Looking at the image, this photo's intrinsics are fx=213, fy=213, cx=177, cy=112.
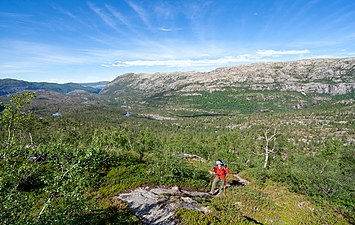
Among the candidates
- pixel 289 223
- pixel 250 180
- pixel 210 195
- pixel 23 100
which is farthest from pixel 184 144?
pixel 23 100

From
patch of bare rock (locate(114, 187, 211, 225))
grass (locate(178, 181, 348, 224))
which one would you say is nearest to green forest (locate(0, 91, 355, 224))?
grass (locate(178, 181, 348, 224))

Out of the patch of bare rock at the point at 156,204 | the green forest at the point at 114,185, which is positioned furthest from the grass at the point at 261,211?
the patch of bare rock at the point at 156,204

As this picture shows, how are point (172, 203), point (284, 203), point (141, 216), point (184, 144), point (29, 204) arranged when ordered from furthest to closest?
1. point (184, 144)
2. point (284, 203)
3. point (172, 203)
4. point (141, 216)
5. point (29, 204)

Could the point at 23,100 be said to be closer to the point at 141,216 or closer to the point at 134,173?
the point at 141,216

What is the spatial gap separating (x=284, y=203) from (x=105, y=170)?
26.1 m

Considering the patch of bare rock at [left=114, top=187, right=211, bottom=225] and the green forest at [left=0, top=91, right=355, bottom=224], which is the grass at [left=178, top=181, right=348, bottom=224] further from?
the patch of bare rock at [left=114, top=187, right=211, bottom=225]

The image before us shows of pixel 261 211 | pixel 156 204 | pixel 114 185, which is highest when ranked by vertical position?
pixel 156 204

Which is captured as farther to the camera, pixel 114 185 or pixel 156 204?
pixel 114 185

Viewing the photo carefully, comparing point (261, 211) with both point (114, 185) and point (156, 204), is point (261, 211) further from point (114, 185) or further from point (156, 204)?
point (114, 185)

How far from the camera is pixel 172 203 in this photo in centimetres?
2227

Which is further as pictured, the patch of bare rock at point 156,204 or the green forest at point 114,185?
the patch of bare rock at point 156,204

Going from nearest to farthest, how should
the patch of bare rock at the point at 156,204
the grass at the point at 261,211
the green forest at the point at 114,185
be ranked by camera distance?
the green forest at the point at 114,185, the patch of bare rock at the point at 156,204, the grass at the point at 261,211

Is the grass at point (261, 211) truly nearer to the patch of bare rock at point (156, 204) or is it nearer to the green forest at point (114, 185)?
the green forest at point (114, 185)

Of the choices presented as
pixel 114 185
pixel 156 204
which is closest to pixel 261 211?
pixel 156 204
